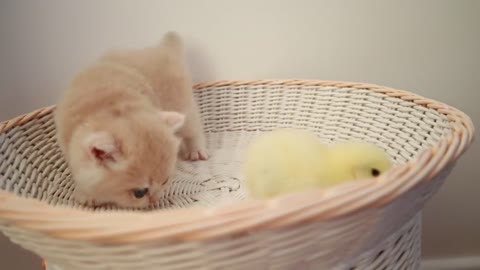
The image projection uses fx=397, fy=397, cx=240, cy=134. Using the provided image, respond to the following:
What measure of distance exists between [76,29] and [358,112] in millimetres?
849

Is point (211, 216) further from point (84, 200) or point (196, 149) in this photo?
point (196, 149)

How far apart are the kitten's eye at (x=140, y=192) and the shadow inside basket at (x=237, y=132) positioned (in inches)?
2.6

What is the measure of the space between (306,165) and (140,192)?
0.39 metres

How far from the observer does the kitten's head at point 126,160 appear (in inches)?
29.3

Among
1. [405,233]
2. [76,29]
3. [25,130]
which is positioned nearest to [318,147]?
[405,233]

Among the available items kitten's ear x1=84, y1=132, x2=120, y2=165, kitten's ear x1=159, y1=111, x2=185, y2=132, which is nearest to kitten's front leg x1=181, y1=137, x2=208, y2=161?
kitten's ear x1=159, y1=111, x2=185, y2=132

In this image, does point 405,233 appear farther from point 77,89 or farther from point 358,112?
point 77,89

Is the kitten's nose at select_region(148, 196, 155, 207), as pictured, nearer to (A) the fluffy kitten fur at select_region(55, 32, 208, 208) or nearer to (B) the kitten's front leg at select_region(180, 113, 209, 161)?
(A) the fluffy kitten fur at select_region(55, 32, 208, 208)

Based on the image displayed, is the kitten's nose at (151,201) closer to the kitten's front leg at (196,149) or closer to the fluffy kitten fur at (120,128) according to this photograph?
the fluffy kitten fur at (120,128)

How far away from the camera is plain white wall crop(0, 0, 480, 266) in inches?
45.6

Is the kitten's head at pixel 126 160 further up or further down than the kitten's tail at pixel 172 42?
further down

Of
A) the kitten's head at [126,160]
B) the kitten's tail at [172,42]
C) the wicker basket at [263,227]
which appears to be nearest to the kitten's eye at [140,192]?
the kitten's head at [126,160]

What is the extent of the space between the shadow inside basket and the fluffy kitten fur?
0.08 m

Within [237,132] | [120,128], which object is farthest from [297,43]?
[120,128]
